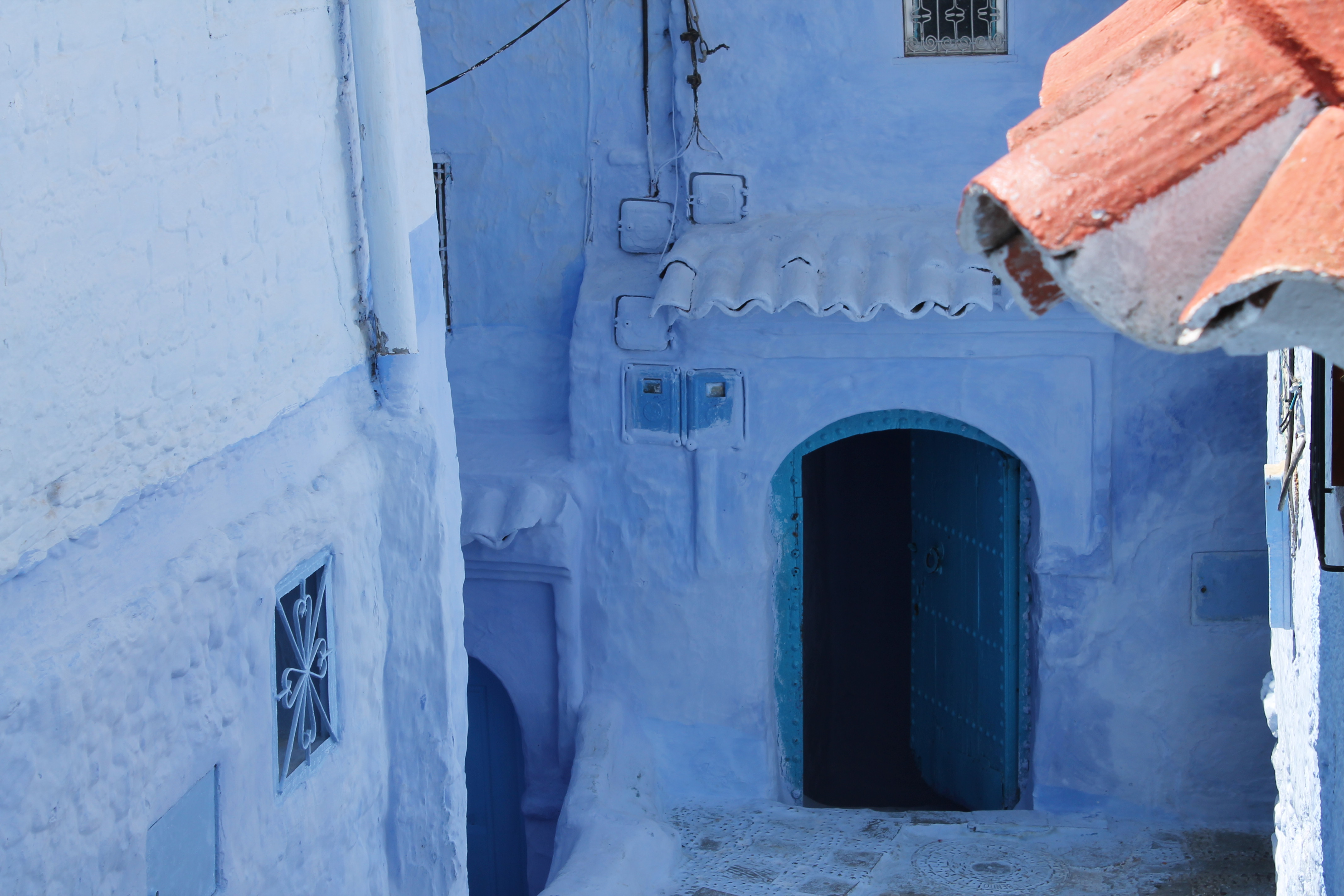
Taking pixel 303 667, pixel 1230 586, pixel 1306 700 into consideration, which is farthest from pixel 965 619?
pixel 303 667

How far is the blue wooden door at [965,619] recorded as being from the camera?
6445 millimetres

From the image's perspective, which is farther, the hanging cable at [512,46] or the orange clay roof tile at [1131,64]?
the hanging cable at [512,46]

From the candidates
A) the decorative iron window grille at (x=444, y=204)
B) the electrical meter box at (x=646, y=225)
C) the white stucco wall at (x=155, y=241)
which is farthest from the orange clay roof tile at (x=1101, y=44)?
the decorative iron window grille at (x=444, y=204)

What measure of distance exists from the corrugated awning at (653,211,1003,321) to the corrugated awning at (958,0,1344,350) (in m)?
3.82

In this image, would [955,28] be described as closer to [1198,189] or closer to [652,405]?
[652,405]

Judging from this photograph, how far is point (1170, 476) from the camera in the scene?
599 cm

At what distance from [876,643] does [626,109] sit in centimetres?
480

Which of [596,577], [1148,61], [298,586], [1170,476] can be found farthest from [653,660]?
[1148,61]

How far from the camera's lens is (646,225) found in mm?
6242

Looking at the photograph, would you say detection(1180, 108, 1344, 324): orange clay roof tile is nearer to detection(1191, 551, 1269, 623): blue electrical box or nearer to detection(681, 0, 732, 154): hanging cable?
detection(681, 0, 732, 154): hanging cable

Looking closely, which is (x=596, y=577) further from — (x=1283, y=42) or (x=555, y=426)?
(x=1283, y=42)

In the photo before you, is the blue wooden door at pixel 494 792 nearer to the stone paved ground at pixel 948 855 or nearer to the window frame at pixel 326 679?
the stone paved ground at pixel 948 855

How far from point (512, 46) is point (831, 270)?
1.95m

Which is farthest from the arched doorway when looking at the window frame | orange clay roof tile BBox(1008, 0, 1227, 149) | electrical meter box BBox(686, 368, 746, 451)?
orange clay roof tile BBox(1008, 0, 1227, 149)
